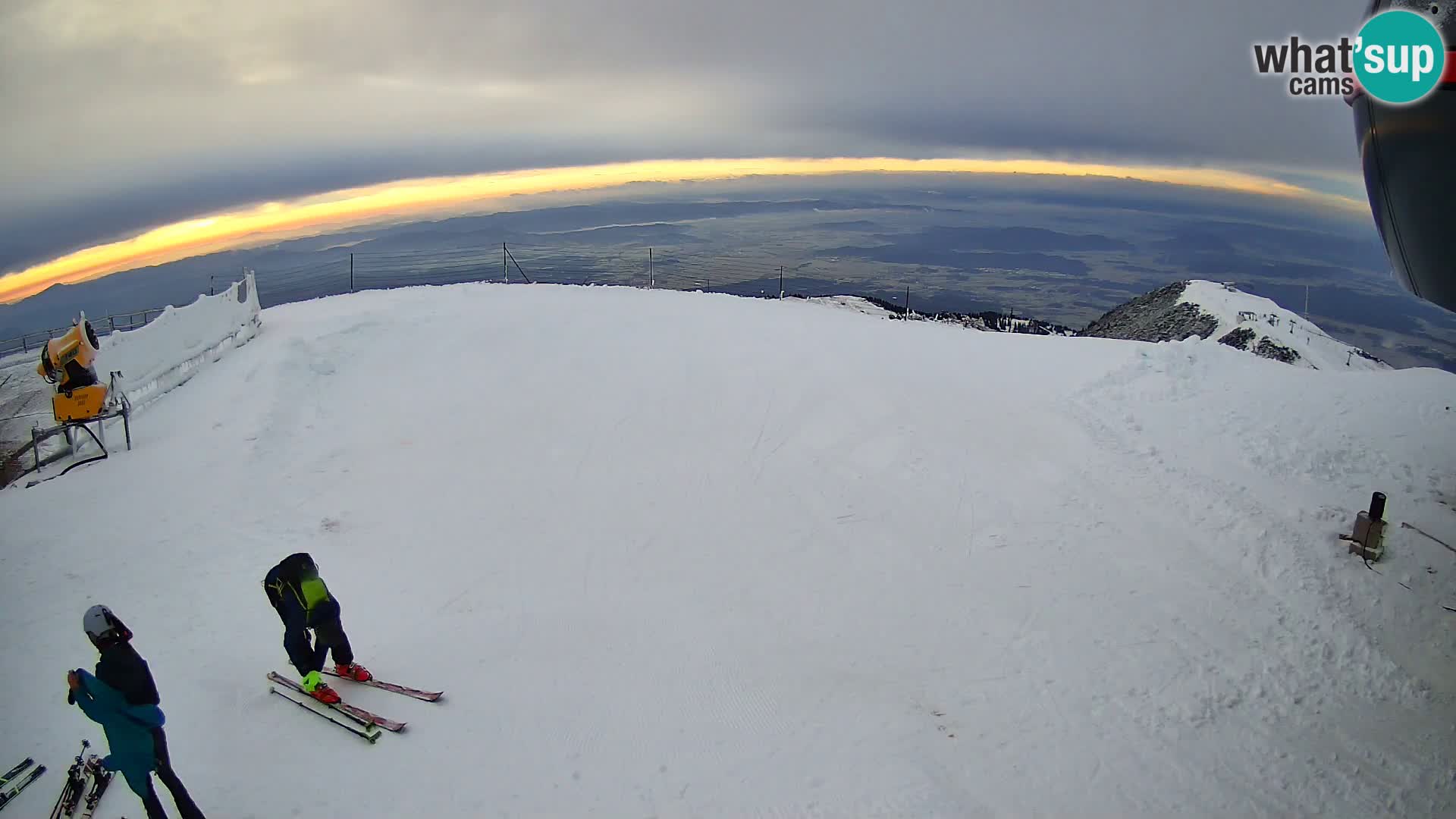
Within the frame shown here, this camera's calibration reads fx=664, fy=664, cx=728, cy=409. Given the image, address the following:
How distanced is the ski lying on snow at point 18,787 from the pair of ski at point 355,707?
5.80 ft

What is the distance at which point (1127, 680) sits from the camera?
7.57m

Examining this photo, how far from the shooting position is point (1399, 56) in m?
7.02

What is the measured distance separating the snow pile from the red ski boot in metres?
40.1

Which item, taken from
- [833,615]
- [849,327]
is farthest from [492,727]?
[849,327]

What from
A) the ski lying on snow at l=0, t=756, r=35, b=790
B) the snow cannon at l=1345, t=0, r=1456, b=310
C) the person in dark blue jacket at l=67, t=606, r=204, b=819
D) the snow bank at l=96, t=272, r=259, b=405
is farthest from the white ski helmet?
the snow cannon at l=1345, t=0, r=1456, b=310

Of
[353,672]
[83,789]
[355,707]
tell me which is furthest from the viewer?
[353,672]

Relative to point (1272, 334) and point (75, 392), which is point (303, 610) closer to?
point (75, 392)

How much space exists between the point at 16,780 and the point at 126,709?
211 centimetres

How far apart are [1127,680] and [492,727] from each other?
701 centimetres

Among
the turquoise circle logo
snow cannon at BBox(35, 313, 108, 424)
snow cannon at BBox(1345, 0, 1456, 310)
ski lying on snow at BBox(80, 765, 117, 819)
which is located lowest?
ski lying on snow at BBox(80, 765, 117, 819)

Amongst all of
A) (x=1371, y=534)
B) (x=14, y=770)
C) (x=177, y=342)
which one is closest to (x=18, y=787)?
(x=14, y=770)

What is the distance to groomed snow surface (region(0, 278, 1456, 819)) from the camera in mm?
6289

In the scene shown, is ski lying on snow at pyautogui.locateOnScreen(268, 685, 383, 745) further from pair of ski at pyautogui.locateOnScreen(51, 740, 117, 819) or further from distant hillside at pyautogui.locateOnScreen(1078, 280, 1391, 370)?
distant hillside at pyautogui.locateOnScreen(1078, 280, 1391, 370)

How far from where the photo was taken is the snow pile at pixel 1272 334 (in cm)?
3750
